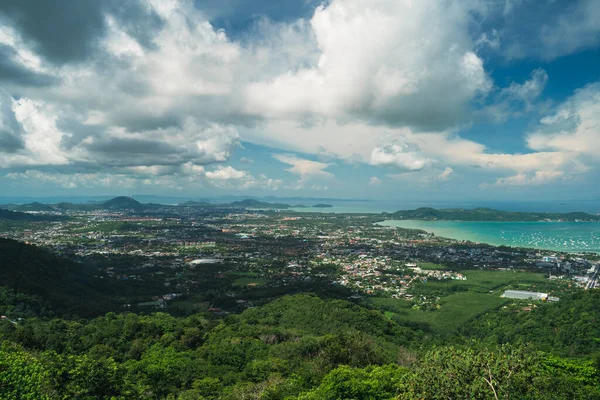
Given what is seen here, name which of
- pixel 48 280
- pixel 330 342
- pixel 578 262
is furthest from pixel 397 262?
pixel 48 280

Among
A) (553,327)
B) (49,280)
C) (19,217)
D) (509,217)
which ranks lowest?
(553,327)

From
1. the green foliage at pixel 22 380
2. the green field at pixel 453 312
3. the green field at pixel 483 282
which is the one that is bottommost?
the green field at pixel 453 312

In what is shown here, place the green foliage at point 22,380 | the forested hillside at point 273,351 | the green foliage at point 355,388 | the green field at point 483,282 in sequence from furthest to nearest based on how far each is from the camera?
the green field at point 483,282 → the green foliage at point 355,388 → the forested hillside at point 273,351 → the green foliage at point 22,380

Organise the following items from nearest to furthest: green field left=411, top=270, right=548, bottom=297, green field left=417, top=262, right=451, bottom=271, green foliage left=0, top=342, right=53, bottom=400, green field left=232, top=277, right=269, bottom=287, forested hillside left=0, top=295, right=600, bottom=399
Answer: forested hillside left=0, top=295, right=600, bottom=399, green foliage left=0, top=342, right=53, bottom=400, green field left=411, top=270, right=548, bottom=297, green field left=232, top=277, right=269, bottom=287, green field left=417, top=262, right=451, bottom=271

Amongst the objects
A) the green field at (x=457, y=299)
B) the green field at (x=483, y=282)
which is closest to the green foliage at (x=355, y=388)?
the green field at (x=457, y=299)

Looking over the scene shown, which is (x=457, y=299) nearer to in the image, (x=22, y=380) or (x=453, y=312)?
(x=453, y=312)

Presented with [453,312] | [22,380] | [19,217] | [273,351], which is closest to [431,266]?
[453,312]

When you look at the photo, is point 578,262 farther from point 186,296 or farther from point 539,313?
point 186,296

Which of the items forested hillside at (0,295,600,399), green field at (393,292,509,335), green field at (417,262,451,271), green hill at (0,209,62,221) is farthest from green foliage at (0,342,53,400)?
green hill at (0,209,62,221)

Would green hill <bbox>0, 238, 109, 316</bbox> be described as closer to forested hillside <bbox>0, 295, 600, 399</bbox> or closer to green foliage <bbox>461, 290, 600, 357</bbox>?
forested hillside <bbox>0, 295, 600, 399</bbox>

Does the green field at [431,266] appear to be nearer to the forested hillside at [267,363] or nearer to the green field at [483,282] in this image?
the green field at [483,282]

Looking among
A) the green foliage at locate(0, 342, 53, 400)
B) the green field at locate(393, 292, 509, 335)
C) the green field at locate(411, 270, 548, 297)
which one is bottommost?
the green field at locate(393, 292, 509, 335)
